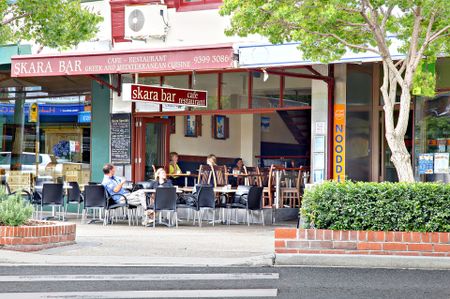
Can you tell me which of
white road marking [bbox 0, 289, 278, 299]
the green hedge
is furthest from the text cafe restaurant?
white road marking [bbox 0, 289, 278, 299]

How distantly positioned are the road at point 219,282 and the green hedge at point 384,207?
2.48 ft

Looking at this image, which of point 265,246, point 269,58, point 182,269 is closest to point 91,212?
point 269,58

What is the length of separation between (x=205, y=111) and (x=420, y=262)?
899 centimetres

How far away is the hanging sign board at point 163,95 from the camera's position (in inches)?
693

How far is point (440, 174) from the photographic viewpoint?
1705 centimetres

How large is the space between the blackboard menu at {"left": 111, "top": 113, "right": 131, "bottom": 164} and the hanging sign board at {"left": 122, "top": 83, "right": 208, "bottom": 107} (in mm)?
1912

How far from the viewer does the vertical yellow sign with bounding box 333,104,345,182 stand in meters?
17.6

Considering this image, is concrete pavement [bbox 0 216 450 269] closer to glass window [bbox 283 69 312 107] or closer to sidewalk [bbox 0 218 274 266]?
sidewalk [bbox 0 218 274 266]

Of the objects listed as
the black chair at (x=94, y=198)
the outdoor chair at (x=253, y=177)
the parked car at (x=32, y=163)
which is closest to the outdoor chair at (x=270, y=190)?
the outdoor chair at (x=253, y=177)

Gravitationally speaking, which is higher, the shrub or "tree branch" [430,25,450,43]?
"tree branch" [430,25,450,43]

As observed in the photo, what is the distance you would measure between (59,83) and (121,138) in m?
2.26

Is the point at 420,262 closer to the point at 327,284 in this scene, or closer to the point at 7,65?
the point at 327,284

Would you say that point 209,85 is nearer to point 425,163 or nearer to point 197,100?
point 197,100

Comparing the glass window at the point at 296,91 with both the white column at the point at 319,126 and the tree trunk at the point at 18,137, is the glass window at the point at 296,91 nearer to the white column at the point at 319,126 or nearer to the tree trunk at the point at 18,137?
the white column at the point at 319,126
